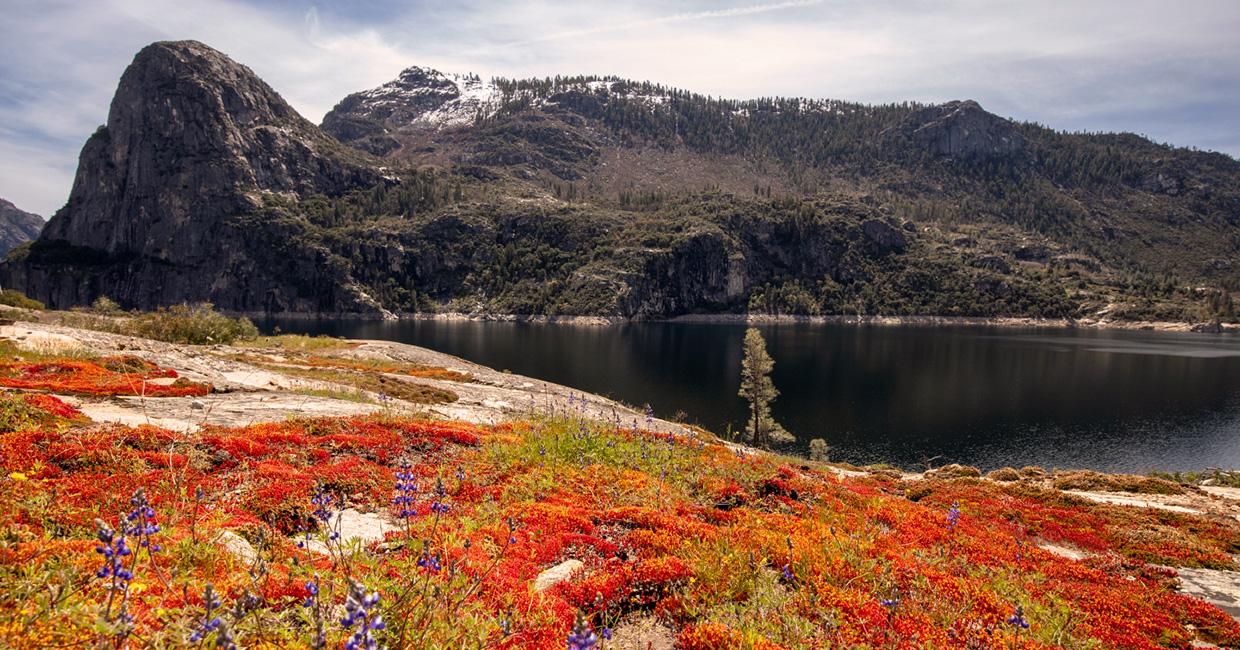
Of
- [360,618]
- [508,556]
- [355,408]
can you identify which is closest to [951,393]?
[355,408]

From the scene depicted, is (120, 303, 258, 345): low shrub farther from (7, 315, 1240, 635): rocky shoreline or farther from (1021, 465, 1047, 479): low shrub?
(1021, 465, 1047, 479): low shrub

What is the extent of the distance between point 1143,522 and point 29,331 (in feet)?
131

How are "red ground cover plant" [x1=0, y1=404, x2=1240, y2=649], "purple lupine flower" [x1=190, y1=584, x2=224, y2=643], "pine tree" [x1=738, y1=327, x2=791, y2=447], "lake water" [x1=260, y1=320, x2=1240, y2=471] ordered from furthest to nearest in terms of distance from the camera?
"lake water" [x1=260, y1=320, x2=1240, y2=471] → "pine tree" [x1=738, y1=327, x2=791, y2=447] → "red ground cover plant" [x1=0, y1=404, x2=1240, y2=649] → "purple lupine flower" [x1=190, y1=584, x2=224, y2=643]

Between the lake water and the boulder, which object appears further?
the lake water

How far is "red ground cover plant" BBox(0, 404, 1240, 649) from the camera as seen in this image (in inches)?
171

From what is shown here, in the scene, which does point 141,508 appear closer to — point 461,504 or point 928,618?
point 461,504

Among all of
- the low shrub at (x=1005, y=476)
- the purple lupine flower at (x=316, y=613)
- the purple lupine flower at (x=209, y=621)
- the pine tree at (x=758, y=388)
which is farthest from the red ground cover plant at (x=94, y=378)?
the pine tree at (x=758, y=388)

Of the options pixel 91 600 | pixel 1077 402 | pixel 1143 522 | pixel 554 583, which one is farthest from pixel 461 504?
pixel 1077 402

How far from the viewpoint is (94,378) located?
16.1m

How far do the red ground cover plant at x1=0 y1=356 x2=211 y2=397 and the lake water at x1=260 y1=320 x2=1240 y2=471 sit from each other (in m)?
41.9

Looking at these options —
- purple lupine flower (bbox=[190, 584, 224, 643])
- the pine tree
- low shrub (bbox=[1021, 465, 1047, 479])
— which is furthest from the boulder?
the pine tree

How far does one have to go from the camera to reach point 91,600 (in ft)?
12.8

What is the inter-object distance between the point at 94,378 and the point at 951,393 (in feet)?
318

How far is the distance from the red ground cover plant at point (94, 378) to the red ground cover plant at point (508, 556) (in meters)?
6.06
